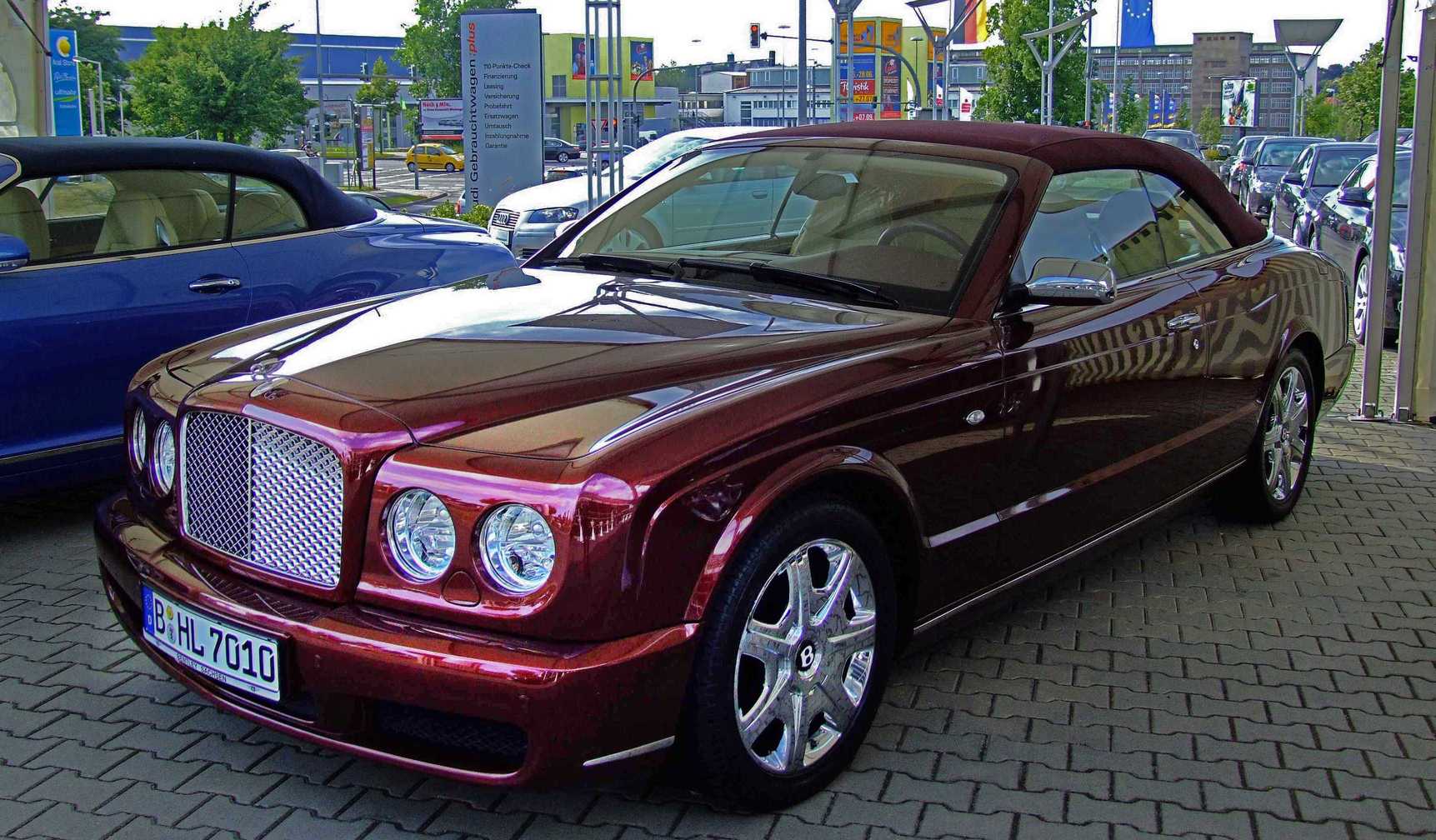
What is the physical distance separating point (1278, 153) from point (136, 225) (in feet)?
78.4

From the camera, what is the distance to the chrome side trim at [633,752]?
272 cm

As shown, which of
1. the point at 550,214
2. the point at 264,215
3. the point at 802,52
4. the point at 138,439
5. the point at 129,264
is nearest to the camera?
the point at 138,439

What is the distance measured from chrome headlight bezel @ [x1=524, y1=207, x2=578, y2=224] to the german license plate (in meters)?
12.8

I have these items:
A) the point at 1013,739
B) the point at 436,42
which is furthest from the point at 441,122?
the point at 1013,739

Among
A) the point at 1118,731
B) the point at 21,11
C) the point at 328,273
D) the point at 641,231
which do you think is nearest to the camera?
the point at 1118,731

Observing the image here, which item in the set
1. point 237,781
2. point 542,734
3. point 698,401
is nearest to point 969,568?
point 698,401

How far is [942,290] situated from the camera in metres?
3.76

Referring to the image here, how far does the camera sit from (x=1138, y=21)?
49.5 metres

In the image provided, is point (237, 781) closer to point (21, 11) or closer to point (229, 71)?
point (21, 11)

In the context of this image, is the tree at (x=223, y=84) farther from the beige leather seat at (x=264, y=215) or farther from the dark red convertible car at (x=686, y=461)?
the dark red convertible car at (x=686, y=461)

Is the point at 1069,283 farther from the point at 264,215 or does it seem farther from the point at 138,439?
the point at 264,215

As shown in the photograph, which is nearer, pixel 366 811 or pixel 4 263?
pixel 366 811

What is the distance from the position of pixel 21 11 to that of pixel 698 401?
831cm

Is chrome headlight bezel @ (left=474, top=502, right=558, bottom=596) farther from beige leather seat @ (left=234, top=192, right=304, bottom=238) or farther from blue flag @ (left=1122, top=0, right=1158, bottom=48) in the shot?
blue flag @ (left=1122, top=0, right=1158, bottom=48)
